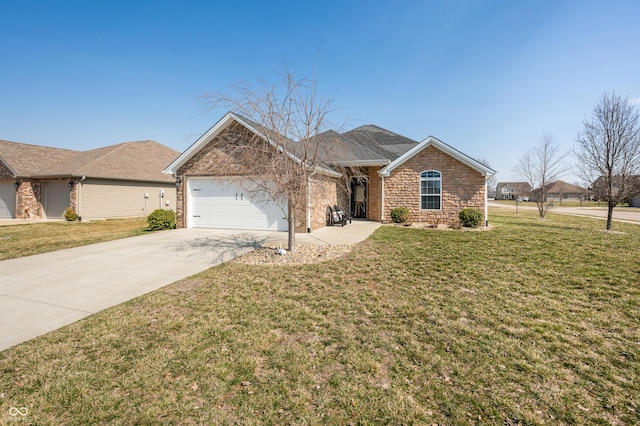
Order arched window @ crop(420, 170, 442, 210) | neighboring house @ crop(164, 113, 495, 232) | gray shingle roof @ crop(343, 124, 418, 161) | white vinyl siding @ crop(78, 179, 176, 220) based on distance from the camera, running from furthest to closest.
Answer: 1. gray shingle roof @ crop(343, 124, 418, 161)
2. white vinyl siding @ crop(78, 179, 176, 220)
3. arched window @ crop(420, 170, 442, 210)
4. neighboring house @ crop(164, 113, 495, 232)

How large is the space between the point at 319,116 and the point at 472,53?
9.43 metres

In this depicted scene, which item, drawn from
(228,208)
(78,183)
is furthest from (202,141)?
(78,183)

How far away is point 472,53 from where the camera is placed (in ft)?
38.3

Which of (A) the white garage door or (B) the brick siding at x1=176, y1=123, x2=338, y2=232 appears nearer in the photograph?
(B) the brick siding at x1=176, y1=123, x2=338, y2=232

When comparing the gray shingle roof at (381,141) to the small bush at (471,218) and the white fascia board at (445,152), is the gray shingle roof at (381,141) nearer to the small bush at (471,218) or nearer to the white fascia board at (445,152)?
the white fascia board at (445,152)

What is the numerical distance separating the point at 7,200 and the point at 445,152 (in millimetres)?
29297

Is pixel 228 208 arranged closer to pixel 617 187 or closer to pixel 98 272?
pixel 98 272

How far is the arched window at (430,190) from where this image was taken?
44.5 ft

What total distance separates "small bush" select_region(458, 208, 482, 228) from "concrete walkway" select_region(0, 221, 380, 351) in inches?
228

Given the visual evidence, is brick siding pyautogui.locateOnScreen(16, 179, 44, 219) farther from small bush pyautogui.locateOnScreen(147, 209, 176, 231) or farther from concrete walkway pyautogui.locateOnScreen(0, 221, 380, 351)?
concrete walkway pyautogui.locateOnScreen(0, 221, 380, 351)

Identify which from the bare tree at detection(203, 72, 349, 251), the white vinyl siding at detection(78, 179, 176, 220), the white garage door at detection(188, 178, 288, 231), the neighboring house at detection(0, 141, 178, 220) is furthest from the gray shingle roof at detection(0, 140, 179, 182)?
the bare tree at detection(203, 72, 349, 251)

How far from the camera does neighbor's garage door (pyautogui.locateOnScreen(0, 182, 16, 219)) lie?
61.7 feet

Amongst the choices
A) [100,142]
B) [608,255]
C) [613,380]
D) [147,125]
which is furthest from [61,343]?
[100,142]

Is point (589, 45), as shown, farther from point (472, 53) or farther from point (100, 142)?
point (100, 142)
